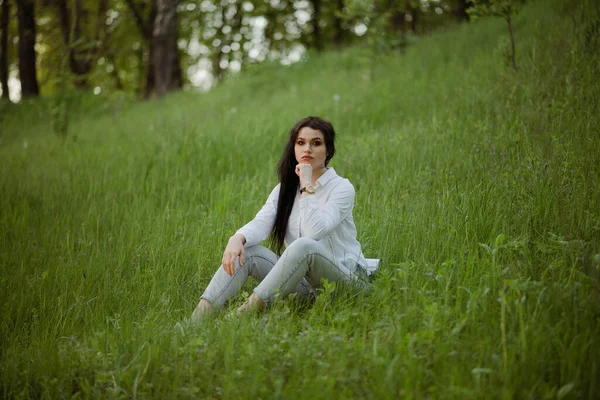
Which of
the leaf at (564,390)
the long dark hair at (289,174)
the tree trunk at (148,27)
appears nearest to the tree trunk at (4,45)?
the tree trunk at (148,27)

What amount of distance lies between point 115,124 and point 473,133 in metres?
8.58

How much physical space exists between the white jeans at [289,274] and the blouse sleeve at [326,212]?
12 centimetres

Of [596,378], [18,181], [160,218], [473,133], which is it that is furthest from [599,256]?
[18,181]

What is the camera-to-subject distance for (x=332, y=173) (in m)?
3.83

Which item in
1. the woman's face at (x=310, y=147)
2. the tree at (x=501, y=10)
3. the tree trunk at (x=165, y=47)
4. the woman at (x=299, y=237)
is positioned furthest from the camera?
the tree trunk at (x=165, y=47)

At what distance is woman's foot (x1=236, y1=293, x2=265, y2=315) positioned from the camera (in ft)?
10.7

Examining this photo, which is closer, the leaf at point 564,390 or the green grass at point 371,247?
the leaf at point 564,390

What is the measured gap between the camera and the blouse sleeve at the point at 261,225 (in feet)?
12.2

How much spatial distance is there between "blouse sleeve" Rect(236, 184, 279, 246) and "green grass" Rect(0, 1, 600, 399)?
59 centimetres

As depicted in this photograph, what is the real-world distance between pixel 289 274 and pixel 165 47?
41.0 ft

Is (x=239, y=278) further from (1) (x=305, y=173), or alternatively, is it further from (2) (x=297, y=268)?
(1) (x=305, y=173)

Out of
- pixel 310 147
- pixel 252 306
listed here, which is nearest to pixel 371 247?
pixel 310 147

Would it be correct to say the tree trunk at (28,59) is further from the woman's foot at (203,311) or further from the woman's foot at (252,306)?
the woman's foot at (252,306)

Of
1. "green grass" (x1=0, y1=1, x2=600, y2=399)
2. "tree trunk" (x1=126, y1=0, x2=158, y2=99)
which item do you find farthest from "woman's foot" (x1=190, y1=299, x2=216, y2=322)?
"tree trunk" (x1=126, y1=0, x2=158, y2=99)
